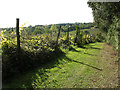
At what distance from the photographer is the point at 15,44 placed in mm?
9414

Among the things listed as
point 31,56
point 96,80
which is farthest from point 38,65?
point 96,80

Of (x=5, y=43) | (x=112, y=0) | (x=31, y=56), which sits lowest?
(x=31, y=56)

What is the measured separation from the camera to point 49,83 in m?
7.52

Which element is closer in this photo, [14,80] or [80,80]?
[14,80]

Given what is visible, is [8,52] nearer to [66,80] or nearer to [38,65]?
[38,65]

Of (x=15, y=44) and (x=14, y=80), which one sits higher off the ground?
(x=15, y=44)

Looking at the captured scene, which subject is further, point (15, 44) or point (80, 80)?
point (15, 44)

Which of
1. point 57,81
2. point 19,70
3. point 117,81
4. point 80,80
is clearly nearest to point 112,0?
point 117,81

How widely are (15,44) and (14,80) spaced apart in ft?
10.8

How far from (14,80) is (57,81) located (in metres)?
3.17

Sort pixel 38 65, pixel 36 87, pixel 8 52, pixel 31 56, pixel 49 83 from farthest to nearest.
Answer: pixel 38 65 < pixel 31 56 < pixel 8 52 < pixel 49 83 < pixel 36 87

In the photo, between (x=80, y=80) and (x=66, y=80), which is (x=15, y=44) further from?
(x=80, y=80)

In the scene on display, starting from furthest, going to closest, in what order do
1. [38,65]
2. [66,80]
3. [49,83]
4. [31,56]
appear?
1. [38,65]
2. [31,56]
3. [66,80]
4. [49,83]

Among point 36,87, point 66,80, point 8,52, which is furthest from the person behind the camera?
point 8,52
